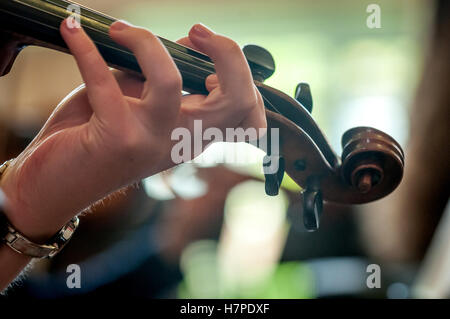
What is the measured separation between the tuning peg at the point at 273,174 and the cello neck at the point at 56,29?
154 millimetres

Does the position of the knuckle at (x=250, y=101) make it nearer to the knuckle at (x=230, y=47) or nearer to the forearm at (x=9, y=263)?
the knuckle at (x=230, y=47)

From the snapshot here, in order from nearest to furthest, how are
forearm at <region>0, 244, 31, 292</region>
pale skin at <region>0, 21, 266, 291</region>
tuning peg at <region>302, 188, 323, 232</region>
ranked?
1. pale skin at <region>0, 21, 266, 291</region>
2. forearm at <region>0, 244, 31, 292</region>
3. tuning peg at <region>302, 188, 323, 232</region>

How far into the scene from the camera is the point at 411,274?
2412 millimetres

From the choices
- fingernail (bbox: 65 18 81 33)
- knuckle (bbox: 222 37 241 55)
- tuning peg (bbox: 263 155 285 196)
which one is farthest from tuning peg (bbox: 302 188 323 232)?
fingernail (bbox: 65 18 81 33)

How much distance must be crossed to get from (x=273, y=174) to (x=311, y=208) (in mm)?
96

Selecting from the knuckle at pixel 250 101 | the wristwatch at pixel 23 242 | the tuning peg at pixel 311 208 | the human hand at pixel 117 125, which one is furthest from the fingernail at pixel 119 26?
the tuning peg at pixel 311 208

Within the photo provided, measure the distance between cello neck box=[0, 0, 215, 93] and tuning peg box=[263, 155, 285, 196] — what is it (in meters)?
0.15

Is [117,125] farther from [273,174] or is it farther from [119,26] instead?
[273,174]

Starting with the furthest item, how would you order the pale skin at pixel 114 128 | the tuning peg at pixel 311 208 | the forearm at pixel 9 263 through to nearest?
the tuning peg at pixel 311 208, the forearm at pixel 9 263, the pale skin at pixel 114 128

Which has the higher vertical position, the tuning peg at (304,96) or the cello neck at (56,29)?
the tuning peg at (304,96)

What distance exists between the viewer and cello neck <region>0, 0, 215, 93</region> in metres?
0.48

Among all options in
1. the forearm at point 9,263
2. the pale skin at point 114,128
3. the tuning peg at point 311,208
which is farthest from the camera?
the tuning peg at point 311,208

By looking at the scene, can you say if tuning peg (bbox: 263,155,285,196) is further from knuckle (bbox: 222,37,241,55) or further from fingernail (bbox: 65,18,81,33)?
fingernail (bbox: 65,18,81,33)

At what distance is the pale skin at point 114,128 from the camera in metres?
0.42
